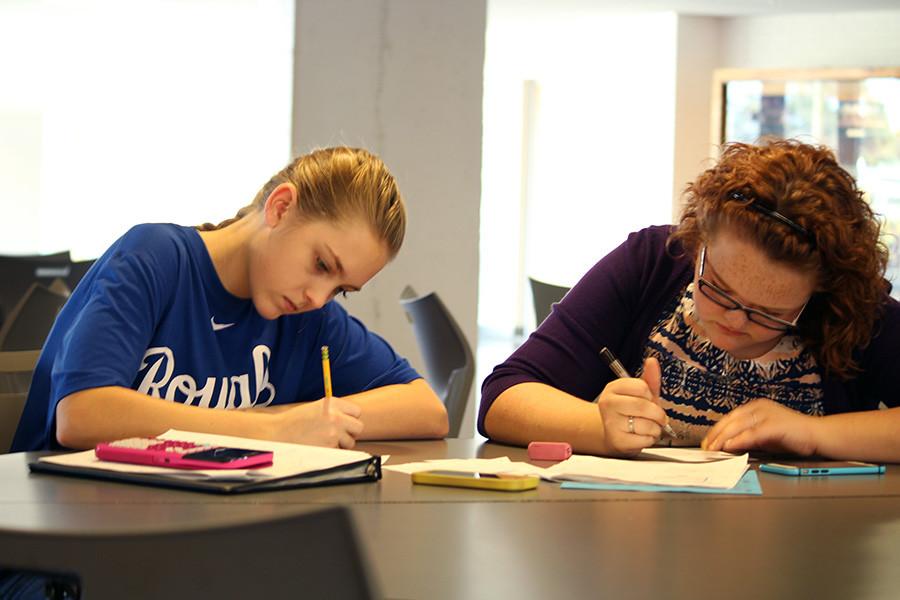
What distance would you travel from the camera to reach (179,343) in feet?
5.47

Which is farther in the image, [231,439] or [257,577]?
[231,439]

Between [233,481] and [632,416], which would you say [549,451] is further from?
[233,481]

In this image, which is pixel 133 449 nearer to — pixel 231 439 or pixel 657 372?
pixel 231 439

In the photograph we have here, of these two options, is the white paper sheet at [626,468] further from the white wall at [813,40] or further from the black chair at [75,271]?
the white wall at [813,40]

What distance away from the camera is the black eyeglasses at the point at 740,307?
1686mm

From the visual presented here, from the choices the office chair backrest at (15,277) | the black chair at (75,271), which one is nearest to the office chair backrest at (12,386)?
the office chair backrest at (15,277)

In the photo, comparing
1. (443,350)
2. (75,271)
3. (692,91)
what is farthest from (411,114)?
(692,91)

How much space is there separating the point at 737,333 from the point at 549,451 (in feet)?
1.33

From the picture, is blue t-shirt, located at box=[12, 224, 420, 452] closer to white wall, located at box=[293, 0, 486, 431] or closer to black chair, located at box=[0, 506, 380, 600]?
black chair, located at box=[0, 506, 380, 600]

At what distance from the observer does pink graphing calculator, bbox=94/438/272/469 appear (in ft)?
3.99

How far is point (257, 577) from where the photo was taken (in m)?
0.66

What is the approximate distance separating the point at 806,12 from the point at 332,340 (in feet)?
22.9

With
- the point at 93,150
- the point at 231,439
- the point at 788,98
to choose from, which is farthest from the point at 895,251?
the point at 93,150

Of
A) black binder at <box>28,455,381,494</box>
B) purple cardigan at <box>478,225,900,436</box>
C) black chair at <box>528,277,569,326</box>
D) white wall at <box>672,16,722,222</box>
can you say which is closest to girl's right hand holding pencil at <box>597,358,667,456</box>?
purple cardigan at <box>478,225,900,436</box>
